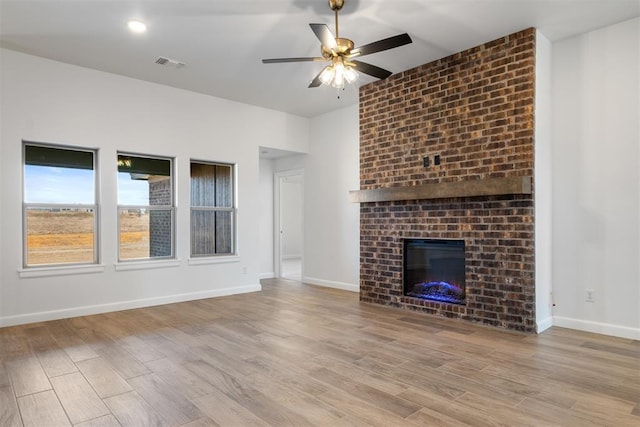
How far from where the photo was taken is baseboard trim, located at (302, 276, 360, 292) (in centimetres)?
648

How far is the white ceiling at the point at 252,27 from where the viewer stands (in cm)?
353

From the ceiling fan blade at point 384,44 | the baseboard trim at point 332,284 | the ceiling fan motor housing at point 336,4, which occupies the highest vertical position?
the ceiling fan motor housing at point 336,4

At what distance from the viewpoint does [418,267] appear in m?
5.14

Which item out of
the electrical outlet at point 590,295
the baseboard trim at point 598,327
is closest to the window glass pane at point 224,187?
the baseboard trim at point 598,327

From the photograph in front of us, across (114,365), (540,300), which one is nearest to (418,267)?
(540,300)

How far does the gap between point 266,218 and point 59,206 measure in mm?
3853

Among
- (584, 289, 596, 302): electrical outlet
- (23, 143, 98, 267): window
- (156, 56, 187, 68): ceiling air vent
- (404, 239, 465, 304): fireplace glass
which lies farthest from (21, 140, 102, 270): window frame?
(584, 289, 596, 302): electrical outlet

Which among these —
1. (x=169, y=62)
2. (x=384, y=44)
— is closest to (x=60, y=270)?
(x=169, y=62)

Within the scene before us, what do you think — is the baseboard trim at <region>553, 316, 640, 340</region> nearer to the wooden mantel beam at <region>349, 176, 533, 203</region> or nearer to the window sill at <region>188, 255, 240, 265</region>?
the wooden mantel beam at <region>349, 176, 533, 203</region>

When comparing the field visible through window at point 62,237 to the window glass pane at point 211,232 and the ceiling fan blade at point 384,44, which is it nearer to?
the window glass pane at point 211,232

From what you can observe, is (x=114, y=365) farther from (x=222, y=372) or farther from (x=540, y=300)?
(x=540, y=300)

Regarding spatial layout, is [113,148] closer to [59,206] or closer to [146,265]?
[59,206]

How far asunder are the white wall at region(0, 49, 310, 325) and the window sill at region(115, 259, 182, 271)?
29 millimetres

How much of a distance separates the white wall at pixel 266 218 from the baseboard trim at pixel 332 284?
3.31 feet
